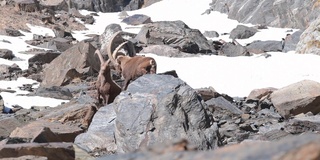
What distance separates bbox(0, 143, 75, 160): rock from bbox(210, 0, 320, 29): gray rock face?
92.1 feet

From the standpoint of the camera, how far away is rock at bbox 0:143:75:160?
24.1 feet

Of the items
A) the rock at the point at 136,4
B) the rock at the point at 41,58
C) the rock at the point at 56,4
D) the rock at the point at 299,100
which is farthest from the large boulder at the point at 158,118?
the rock at the point at 136,4

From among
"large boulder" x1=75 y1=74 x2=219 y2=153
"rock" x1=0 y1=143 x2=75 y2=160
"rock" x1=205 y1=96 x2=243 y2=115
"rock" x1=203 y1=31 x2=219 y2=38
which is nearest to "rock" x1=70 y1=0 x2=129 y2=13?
"rock" x1=203 y1=31 x2=219 y2=38

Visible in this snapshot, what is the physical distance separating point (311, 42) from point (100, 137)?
15446mm

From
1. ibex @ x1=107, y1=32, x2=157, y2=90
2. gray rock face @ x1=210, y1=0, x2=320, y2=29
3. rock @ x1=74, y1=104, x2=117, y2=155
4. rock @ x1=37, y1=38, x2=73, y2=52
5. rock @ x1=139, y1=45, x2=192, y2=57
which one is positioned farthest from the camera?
gray rock face @ x1=210, y1=0, x2=320, y2=29

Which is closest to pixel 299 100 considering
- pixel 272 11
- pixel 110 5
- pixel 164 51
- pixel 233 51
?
pixel 164 51

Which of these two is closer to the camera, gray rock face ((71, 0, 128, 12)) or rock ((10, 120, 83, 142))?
rock ((10, 120, 83, 142))

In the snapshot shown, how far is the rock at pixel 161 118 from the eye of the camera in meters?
7.92

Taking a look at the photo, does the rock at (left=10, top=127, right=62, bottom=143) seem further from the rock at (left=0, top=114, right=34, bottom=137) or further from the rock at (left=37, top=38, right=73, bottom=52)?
the rock at (left=37, top=38, right=73, bottom=52)

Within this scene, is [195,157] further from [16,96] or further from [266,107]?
[16,96]

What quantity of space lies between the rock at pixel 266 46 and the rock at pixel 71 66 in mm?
8656

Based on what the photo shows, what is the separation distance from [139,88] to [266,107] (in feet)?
19.8

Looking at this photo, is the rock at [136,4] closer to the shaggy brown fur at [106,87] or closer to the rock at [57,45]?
the rock at [57,45]

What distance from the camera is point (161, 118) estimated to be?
809cm
